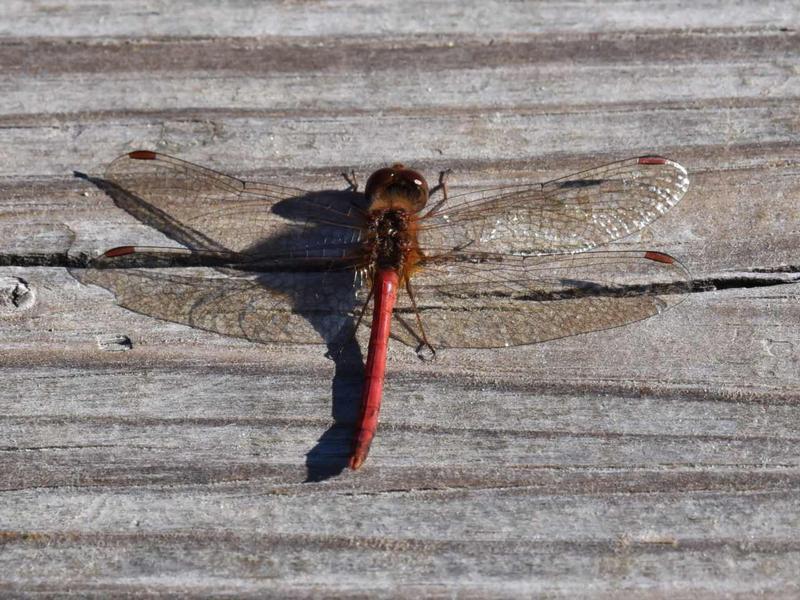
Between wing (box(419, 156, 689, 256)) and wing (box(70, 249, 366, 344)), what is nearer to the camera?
wing (box(70, 249, 366, 344))

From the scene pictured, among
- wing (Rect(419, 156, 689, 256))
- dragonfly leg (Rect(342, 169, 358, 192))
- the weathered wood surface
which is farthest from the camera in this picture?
dragonfly leg (Rect(342, 169, 358, 192))

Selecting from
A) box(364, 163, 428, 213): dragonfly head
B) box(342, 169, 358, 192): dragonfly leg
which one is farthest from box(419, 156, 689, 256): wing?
box(342, 169, 358, 192): dragonfly leg

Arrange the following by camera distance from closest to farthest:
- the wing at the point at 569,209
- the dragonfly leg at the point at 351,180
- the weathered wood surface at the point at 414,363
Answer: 1. the weathered wood surface at the point at 414,363
2. the wing at the point at 569,209
3. the dragonfly leg at the point at 351,180

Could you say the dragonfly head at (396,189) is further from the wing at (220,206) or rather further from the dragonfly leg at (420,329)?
the dragonfly leg at (420,329)

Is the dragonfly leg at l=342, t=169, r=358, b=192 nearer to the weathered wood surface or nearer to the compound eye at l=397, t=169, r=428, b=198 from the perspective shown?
the weathered wood surface

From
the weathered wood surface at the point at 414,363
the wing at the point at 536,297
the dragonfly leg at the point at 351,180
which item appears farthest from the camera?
the dragonfly leg at the point at 351,180

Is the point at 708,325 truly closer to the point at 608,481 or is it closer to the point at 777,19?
the point at 608,481

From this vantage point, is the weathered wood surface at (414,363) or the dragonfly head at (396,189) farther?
the dragonfly head at (396,189)

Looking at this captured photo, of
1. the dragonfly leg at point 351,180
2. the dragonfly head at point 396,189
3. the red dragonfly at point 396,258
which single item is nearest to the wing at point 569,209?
the red dragonfly at point 396,258
